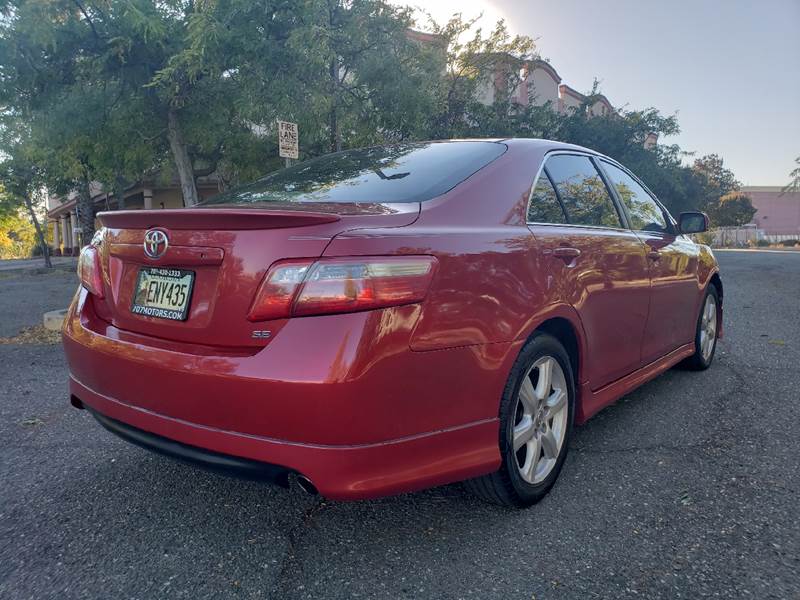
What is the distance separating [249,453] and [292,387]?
0.96ft

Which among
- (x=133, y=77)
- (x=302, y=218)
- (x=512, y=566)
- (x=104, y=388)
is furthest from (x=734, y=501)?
(x=133, y=77)

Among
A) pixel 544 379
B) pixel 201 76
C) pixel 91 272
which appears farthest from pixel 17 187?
pixel 544 379

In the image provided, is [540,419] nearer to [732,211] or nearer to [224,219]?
[224,219]

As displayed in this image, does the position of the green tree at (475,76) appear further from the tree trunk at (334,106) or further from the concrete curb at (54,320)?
the concrete curb at (54,320)

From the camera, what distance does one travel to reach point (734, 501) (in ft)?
8.56

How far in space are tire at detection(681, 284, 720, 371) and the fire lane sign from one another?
4.08 m

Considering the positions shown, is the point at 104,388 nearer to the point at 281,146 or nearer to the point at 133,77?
the point at 281,146

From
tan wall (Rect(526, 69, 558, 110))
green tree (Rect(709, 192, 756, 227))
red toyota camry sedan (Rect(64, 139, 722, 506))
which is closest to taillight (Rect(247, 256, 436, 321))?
red toyota camry sedan (Rect(64, 139, 722, 506))

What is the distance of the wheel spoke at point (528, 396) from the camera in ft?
8.14

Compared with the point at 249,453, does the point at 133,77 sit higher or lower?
higher

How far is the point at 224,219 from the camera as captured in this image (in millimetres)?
2037

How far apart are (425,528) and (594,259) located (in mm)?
1476

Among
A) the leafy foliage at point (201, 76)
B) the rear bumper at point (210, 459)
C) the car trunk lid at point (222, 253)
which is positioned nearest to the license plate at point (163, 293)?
the car trunk lid at point (222, 253)

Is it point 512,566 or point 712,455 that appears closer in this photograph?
point 512,566
